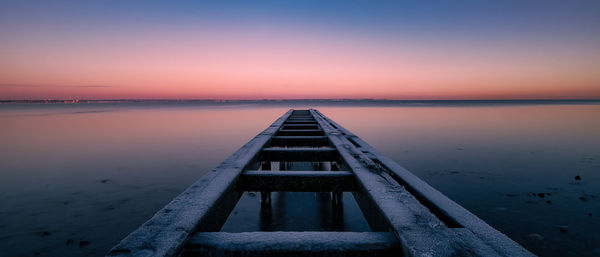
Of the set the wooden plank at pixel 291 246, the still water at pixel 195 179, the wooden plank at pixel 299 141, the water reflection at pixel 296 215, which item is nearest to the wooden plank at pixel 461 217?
the wooden plank at pixel 291 246

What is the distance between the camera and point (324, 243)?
4.31ft

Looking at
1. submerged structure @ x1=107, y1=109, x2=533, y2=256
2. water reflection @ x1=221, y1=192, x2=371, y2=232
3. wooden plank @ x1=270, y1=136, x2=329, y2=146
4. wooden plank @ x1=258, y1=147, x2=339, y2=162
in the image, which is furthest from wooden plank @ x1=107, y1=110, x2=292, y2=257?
water reflection @ x1=221, y1=192, x2=371, y2=232

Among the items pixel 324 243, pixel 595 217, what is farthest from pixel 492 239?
pixel 595 217

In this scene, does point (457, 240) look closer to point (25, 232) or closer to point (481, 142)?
point (25, 232)

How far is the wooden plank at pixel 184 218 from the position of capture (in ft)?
4.09

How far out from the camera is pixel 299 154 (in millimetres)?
3846

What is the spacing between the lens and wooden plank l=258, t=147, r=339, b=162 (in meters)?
3.85

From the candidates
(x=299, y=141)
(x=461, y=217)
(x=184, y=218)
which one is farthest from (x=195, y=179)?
(x=461, y=217)

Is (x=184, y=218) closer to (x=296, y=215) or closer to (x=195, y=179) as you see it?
(x=296, y=215)

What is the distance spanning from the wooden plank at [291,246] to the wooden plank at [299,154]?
8.10 feet

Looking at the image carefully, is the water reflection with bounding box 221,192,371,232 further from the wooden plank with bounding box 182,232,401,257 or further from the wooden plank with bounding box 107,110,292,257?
the wooden plank with bounding box 182,232,401,257

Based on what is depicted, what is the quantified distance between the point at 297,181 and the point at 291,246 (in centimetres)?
125

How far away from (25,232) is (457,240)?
280 inches

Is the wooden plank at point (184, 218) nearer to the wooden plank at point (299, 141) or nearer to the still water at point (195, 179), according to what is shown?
the wooden plank at point (299, 141)
